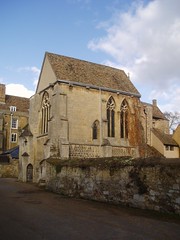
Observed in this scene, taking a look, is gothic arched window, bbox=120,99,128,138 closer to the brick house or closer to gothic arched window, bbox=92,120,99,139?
gothic arched window, bbox=92,120,99,139

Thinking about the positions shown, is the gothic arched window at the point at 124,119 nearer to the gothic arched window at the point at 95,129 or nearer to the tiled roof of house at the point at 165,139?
the gothic arched window at the point at 95,129

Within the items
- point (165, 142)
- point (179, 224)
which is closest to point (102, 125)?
point (165, 142)

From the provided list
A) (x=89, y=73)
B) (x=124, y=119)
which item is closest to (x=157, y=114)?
(x=124, y=119)

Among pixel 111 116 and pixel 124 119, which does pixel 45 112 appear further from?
pixel 124 119

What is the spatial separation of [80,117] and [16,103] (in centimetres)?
3300

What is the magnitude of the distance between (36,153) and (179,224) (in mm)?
22229

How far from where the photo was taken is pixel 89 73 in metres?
30.0

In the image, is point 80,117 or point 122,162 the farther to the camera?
point 80,117

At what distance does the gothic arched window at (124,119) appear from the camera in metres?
29.6

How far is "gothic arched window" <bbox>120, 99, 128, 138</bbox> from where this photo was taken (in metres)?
29.6

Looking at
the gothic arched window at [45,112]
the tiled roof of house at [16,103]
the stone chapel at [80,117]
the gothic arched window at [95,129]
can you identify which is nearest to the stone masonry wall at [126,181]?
the stone chapel at [80,117]

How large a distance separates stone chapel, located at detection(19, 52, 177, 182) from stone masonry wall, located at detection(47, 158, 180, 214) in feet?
25.3

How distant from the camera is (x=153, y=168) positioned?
37.4 ft

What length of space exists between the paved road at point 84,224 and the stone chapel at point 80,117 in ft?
43.8
